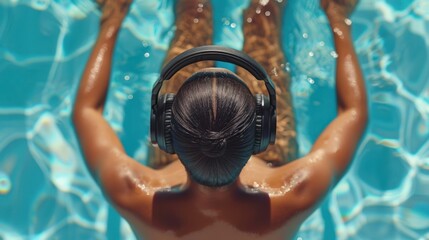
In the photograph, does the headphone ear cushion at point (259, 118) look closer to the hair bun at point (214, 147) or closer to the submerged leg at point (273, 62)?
the hair bun at point (214, 147)

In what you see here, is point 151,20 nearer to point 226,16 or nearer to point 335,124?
point 226,16

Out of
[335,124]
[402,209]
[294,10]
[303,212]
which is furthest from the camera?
[294,10]

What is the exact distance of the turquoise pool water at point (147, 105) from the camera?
225 cm

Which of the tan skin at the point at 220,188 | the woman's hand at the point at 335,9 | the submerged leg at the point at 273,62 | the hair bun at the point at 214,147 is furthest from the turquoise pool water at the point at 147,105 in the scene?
the hair bun at the point at 214,147

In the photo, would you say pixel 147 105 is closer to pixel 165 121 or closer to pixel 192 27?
pixel 192 27

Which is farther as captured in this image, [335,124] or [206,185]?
[335,124]

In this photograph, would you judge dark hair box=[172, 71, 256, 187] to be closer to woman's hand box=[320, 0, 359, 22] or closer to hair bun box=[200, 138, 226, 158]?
hair bun box=[200, 138, 226, 158]

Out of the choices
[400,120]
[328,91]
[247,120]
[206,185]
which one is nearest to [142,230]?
[206,185]

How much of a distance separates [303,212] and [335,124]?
0.98 ft

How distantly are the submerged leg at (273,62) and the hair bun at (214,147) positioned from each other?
736 millimetres

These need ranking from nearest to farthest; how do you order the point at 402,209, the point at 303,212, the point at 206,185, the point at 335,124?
the point at 206,185 < the point at 303,212 < the point at 335,124 < the point at 402,209

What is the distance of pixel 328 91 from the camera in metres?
2.37

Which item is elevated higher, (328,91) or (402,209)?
(328,91)

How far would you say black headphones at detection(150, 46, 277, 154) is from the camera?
3.76 feet
